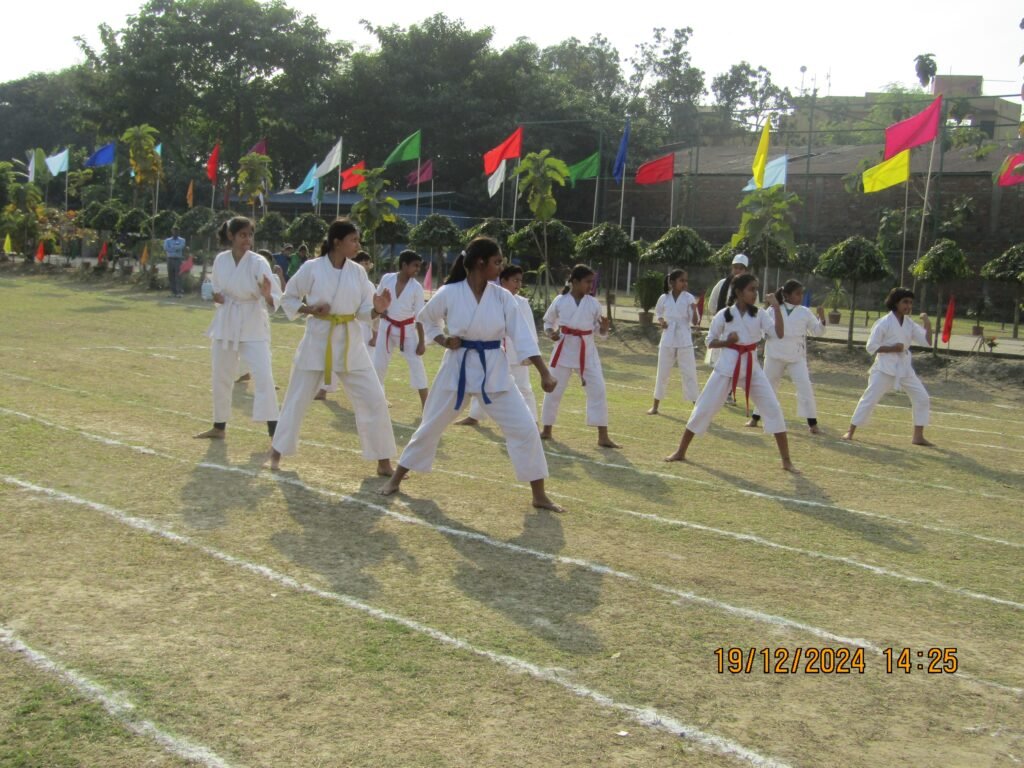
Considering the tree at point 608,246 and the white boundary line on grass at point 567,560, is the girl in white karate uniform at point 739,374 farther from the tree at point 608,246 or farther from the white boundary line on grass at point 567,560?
the tree at point 608,246

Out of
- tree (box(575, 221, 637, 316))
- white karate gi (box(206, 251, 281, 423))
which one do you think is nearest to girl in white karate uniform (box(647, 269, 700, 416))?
white karate gi (box(206, 251, 281, 423))

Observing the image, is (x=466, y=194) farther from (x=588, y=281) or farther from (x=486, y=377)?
(x=486, y=377)

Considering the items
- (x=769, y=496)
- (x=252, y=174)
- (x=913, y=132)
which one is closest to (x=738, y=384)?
(x=769, y=496)

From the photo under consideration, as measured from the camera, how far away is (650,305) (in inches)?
915

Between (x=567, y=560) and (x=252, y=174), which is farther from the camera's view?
(x=252, y=174)

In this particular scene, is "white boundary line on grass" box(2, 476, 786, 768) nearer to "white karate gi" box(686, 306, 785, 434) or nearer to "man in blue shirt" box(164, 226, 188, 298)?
"white karate gi" box(686, 306, 785, 434)

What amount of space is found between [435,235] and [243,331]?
17330 mm

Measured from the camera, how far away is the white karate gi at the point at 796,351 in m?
11.8

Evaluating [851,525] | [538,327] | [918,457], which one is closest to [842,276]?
[538,327]

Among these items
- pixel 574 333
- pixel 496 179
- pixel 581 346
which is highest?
pixel 496 179

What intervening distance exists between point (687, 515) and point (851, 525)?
1.13 m

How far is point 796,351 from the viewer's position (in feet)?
39.1

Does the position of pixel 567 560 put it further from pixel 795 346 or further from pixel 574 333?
pixel 795 346

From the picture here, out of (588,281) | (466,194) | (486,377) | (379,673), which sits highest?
(466,194)
